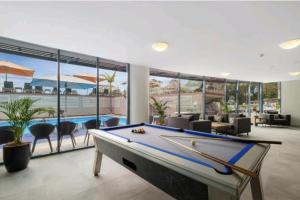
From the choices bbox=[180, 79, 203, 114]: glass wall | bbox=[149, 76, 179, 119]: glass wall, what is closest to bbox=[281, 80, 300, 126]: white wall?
bbox=[180, 79, 203, 114]: glass wall

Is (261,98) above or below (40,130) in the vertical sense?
above

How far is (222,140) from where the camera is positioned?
2338 millimetres

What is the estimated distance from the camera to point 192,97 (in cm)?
896

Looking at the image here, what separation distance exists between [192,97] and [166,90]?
156 centimetres

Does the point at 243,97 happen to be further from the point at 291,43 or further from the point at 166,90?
the point at 291,43

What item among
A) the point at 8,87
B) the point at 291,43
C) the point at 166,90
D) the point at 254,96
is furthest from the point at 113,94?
the point at 254,96

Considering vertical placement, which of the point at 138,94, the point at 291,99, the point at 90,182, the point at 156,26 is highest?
the point at 156,26

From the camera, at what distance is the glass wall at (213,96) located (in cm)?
896

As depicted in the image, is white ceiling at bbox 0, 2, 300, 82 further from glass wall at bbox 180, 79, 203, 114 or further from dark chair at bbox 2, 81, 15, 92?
glass wall at bbox 180, 79, 203, 114

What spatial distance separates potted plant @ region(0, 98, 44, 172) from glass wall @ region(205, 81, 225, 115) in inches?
312

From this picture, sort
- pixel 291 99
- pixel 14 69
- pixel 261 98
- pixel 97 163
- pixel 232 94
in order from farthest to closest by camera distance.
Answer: pixel 261 98
pixel 232 94
pixel 291 99
pixel 14 69
pixel 97 163

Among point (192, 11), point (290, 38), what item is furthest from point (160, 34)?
point (290, 38)

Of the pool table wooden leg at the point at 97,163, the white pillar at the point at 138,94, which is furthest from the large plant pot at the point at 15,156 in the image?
the white pillar at the point at 138,94

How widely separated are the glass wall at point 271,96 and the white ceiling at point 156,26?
714 centimetres
